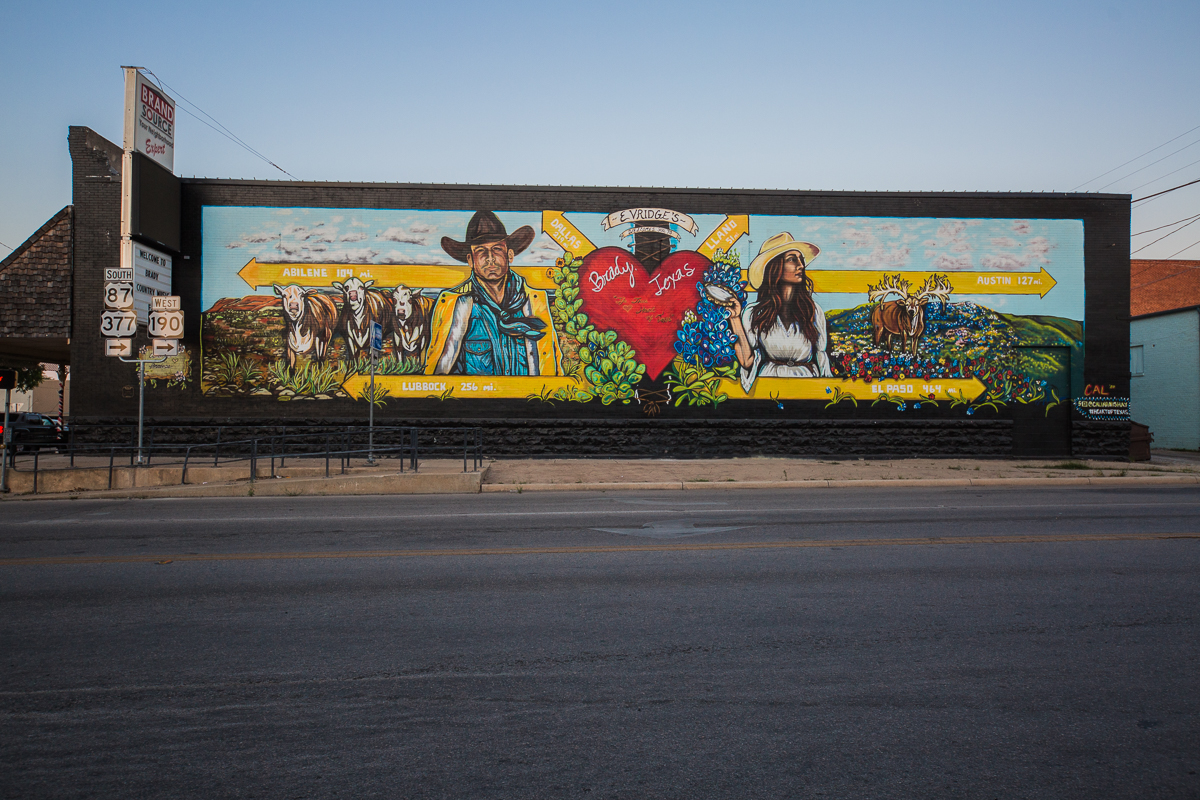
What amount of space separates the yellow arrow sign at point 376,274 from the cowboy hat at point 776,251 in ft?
18.5

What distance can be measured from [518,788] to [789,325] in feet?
62.9

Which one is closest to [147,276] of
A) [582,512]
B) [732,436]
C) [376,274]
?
[376,274]

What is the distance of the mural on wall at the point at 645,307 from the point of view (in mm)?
20547

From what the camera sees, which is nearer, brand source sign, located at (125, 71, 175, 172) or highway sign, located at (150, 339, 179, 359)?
highway sign, located at (150, 339, 179, 359)

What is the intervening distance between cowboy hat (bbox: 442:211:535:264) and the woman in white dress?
5.98 meters

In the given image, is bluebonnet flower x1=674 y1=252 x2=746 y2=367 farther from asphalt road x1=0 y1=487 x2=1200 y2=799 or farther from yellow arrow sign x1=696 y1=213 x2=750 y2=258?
asphalt road x1=0 y1=487 x2=1200 y2=799

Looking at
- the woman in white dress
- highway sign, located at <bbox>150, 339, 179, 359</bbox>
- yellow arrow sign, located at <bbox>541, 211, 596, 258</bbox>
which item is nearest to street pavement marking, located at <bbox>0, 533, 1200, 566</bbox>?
highway sign, located at <bbox>150, 339, 179, 359</bbox>

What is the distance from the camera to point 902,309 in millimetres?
21266

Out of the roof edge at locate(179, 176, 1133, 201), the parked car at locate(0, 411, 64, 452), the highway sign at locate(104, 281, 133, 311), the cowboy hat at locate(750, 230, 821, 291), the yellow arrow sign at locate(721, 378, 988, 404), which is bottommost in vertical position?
the parked car at locate(0, 411, 64, 452)

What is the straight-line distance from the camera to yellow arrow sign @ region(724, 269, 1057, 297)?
21.3 m

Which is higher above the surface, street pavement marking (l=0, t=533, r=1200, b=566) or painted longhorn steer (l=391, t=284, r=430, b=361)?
painted longhorn steer (l=391, t=284, r=430, b=361)

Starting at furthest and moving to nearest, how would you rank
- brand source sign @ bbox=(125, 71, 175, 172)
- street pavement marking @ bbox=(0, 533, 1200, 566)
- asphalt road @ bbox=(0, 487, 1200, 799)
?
brand source sign @ bbox=(125, 71, 175, 172), street pavement marking @ bbox=(0, 533, 1200, 566), asphalt road @ bbox=(0, 487, 1200, 799)

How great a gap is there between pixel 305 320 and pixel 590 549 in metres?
15.1

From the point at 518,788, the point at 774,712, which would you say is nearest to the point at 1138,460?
the point at 774,712
